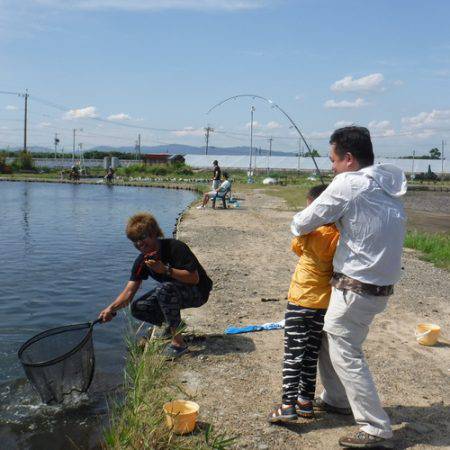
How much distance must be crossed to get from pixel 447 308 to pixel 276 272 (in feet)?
9.17

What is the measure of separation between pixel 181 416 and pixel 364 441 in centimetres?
115

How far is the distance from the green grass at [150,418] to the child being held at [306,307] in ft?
1.69

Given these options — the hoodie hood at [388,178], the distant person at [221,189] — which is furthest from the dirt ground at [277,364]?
the distant person at [221,189]

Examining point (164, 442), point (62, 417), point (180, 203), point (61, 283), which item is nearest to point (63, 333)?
point (62, 417)

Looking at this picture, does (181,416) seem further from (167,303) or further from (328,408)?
Result: (167,303)

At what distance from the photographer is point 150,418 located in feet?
11.8

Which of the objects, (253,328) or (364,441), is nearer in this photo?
(364,441)

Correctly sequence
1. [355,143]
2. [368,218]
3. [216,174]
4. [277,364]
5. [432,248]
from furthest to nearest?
[216,174] → [432,248] → [277,364] → [355,143] → [368,218]

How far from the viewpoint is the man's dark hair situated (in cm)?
341

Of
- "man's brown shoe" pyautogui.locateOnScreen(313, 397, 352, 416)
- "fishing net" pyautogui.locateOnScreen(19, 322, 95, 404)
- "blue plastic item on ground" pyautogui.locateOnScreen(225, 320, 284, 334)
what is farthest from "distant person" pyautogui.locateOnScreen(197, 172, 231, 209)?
"man's brown shoe" pyautogui.locateOnScreen(313, 397, 352, 416)

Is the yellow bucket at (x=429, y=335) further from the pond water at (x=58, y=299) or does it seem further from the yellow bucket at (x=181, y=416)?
the pond water at (x=58, y=299)

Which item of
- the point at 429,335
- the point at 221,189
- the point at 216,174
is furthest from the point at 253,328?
the point at 216,174

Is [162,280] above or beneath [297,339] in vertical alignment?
above

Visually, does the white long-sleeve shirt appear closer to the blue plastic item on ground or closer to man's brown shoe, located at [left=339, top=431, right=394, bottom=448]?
man's brown shoe, located at [left=339, top=431, right=394, bottom=448]
